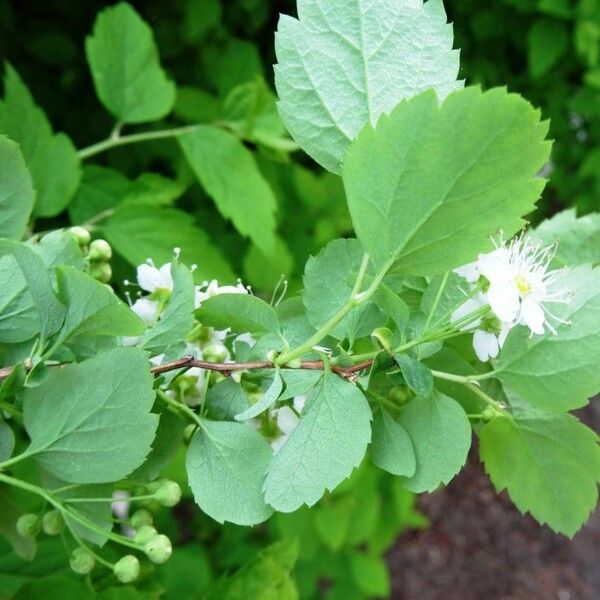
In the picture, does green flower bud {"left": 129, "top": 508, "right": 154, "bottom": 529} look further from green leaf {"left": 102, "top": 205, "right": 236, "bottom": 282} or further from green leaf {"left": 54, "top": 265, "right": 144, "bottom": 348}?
green leaf {"left": 102, "top": 205, "right": 236, "bottom": 282}

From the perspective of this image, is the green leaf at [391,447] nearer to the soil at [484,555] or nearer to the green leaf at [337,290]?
the green leaf at [337,290]

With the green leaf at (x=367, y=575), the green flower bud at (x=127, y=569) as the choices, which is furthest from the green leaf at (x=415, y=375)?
the green leaf at (x=367, y=575)

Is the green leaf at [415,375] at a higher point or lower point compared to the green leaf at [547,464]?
higher

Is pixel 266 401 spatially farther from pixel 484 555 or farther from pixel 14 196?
pixel 484 555

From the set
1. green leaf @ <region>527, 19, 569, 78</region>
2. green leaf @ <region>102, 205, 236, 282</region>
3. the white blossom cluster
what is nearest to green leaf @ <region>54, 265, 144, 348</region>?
the white blossom cluster

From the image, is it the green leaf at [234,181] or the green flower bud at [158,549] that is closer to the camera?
the green flower bud at [158,549]

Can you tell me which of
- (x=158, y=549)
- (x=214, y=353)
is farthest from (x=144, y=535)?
(x=214, y=353)

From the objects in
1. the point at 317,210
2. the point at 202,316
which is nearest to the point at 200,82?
the point at 317,210
